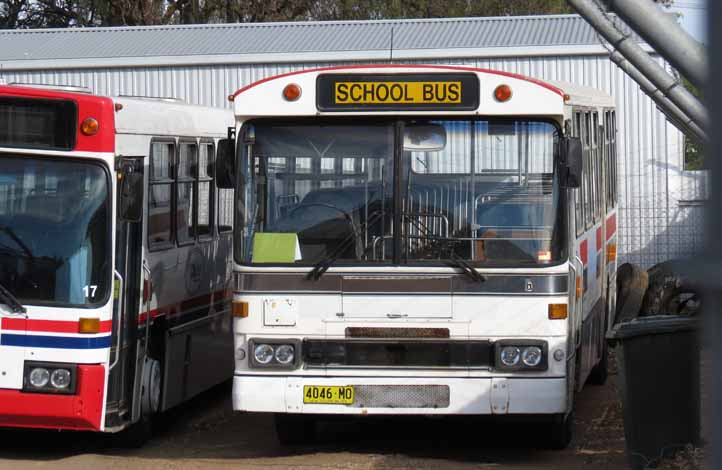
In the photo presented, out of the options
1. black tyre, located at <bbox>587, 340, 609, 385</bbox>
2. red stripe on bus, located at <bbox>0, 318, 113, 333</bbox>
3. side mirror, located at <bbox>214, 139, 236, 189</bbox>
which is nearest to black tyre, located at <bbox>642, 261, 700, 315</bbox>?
black tyre, located at <bbox>587, 340, 609, 385</bbox>

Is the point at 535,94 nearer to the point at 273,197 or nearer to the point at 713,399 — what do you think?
the point at 273,197

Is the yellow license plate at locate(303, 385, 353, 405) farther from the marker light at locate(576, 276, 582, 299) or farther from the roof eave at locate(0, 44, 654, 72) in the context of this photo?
the roof eave at locate(0, 44, 654, 72)

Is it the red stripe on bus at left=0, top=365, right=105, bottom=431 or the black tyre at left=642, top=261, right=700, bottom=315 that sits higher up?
the black tyre at left=642, top=261, right=700, bottom=315

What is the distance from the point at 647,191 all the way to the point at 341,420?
1178 centimetres

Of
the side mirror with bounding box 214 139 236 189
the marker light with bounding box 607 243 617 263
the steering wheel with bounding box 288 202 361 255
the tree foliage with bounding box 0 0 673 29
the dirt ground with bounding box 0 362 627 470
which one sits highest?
the tree foliage with bounding box 0 0 673 29

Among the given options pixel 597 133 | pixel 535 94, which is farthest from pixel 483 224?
pixel 597 133

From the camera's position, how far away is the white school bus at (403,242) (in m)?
8.47

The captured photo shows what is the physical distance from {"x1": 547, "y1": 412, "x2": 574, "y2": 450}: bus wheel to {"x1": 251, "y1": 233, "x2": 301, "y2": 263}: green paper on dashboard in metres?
2.29

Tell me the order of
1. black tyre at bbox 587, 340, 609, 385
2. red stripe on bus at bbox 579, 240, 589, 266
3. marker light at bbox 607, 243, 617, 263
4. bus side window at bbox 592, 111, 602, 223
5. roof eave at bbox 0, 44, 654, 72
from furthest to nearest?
roof eave at bbox 0, 44, 654, 72 → marker light at bbox 607, 243, 617, 263 → black tyre at bbox 587, 340, 609, 385 → bus side window at bbox 592, 111, 602, 223 → red stripe on bus at bbox 579, 240, 589, 266

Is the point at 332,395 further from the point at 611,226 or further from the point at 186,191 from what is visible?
the point at 611,226

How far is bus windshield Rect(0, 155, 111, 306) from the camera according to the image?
887cm

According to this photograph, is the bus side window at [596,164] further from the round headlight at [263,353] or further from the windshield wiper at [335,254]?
the round headlight at [263,353]

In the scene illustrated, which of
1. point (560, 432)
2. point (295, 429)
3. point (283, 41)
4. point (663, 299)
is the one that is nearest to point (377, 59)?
point (283, 41)

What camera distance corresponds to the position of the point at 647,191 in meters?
21.4
